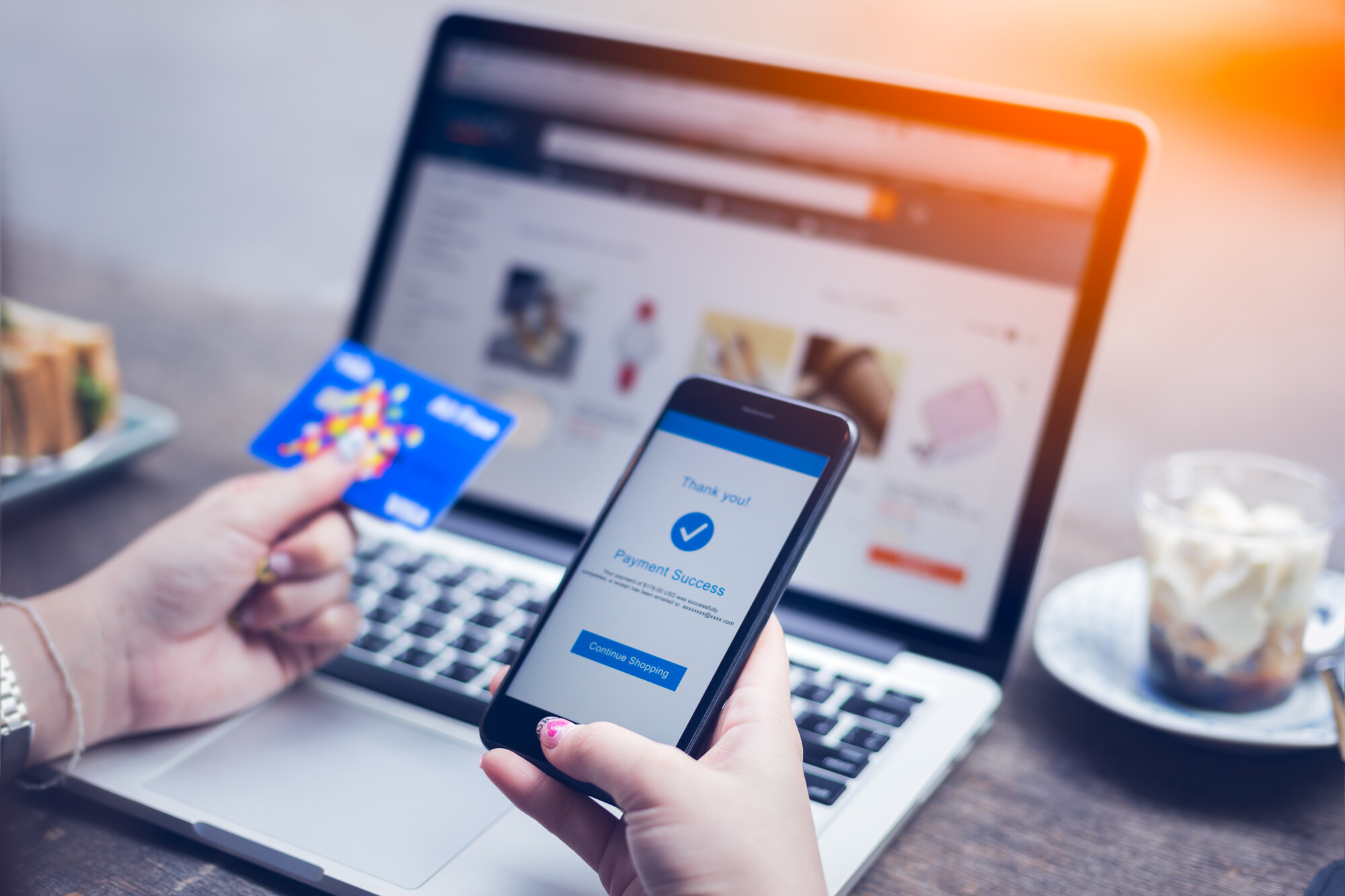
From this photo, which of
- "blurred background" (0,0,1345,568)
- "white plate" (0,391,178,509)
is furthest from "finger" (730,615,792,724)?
"blurred background" (0,0,1345,568)

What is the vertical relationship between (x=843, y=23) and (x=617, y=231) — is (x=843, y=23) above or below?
above

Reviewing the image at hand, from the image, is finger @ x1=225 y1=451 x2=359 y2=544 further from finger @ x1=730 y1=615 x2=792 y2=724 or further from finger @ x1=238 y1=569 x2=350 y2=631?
finger @ x1=730 y1=615 x2=792 y2=724

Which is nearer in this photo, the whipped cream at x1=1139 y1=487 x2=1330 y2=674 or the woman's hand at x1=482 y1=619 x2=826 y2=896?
the woman's hand at x1=482 y1=619 x2=826 y2=896

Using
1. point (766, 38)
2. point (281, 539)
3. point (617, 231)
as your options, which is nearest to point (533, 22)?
point (617, 231)

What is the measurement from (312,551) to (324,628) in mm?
45

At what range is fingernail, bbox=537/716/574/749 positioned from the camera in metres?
0.41

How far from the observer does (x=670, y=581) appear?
46cm

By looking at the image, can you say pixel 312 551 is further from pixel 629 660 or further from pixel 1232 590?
pixel 1232 590

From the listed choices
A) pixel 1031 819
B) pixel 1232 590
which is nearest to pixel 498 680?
pixel 1031 819

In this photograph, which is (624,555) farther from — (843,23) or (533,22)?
(843,23)

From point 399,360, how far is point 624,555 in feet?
1.18

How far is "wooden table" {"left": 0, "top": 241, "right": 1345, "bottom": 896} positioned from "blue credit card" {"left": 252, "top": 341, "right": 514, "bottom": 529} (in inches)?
7.9

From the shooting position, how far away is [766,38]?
192 cm

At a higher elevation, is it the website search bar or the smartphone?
the website search bar
